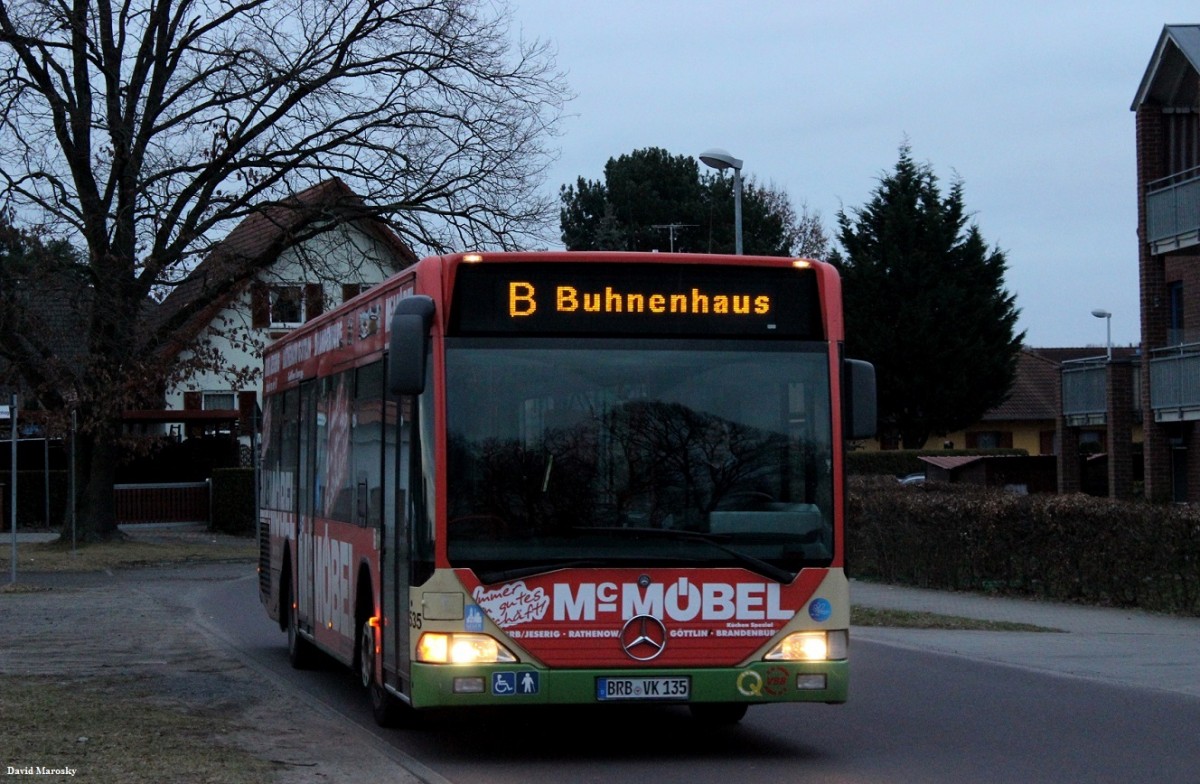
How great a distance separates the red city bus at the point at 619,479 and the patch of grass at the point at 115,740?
3.78 feet

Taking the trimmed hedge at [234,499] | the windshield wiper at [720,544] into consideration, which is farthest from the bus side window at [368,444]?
the trimmed hedge at [234,499]

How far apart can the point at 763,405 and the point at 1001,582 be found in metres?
14.0

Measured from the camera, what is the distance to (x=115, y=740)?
977 centimetres

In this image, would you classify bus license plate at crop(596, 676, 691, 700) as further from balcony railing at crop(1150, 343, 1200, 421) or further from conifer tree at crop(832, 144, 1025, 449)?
conifer tree at crop(832, 144, 1025, 449)

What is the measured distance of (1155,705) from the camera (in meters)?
12.4

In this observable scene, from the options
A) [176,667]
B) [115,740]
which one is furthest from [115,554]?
[115,740]

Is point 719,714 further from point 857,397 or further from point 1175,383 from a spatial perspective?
point 1175,383

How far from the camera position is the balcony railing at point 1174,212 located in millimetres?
33719

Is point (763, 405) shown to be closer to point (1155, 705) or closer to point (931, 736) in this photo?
point (931, 736)

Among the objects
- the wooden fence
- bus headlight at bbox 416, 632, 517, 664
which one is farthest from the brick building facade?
bus headlight at bbox 416, 632, 517, 664

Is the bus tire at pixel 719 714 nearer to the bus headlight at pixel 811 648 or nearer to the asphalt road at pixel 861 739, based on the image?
the asphalt road at pixel 861 739

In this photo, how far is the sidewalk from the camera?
1449 cm

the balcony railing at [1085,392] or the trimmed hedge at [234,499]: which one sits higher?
the balcony railing at [1085,392]

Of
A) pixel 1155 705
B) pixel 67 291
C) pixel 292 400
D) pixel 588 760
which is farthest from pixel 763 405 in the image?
pixel 67 291
